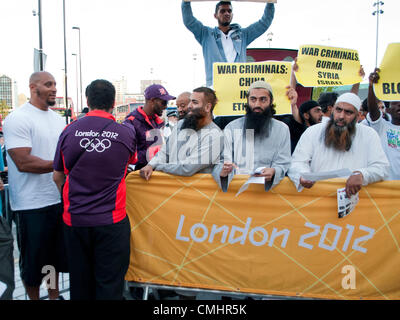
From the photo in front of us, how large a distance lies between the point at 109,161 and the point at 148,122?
1737 mm

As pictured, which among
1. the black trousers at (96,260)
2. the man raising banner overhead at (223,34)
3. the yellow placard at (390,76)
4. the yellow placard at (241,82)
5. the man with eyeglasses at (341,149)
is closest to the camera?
the black trousers at (96,260)

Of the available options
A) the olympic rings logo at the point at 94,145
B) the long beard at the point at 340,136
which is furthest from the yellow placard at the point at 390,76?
the olympic rings logo at the point at 94,145

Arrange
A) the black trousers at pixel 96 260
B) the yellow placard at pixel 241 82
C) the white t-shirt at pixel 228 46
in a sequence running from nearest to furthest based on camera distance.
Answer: the black trousers at pixel 96 260 → the yellow placard at pixel 241 82 → the white t-shirt at pixel 228 46

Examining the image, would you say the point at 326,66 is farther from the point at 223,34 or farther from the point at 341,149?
the point at 341,149

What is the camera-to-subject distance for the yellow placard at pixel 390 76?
358 centimetres

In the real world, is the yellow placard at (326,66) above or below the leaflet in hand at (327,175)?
above

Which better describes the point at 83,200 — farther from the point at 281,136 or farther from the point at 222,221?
the point at 281,136

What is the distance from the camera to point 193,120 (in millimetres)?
3203

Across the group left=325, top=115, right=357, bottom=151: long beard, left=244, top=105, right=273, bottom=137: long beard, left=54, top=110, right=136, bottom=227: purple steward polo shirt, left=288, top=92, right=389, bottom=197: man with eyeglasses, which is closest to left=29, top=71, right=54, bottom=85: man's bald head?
left=54, top=110, right=136, bottom=227: purple steward polo shirt

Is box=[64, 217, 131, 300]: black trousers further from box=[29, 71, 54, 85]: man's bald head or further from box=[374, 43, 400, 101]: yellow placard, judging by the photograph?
box=[374, 43, 400, 101]: yellow placard

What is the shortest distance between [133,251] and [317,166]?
1.98m

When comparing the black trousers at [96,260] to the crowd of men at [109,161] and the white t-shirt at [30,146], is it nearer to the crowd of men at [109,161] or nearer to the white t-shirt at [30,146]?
the crowd of men at [109,161]

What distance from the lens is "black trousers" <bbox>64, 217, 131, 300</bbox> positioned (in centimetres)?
257
